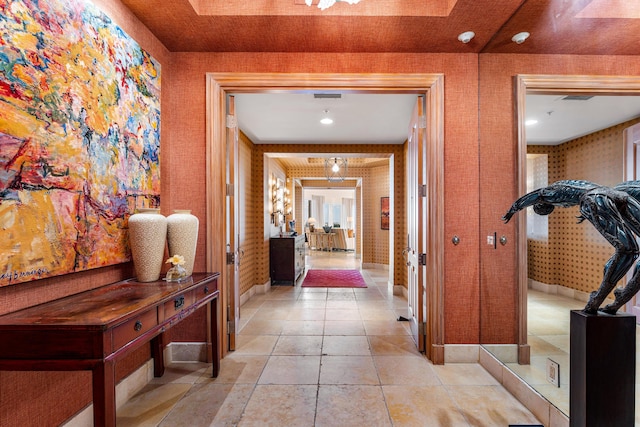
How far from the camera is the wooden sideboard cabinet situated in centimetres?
606

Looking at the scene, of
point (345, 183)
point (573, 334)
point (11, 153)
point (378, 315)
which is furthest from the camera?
point (345, 183)

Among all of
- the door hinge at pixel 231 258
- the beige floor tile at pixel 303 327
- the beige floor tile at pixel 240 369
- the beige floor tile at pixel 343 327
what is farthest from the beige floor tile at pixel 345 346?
the door hinge at pixel 231 258

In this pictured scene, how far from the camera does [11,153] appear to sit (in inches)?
52.1

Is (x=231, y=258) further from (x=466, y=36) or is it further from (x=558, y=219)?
(x=558, y=219)

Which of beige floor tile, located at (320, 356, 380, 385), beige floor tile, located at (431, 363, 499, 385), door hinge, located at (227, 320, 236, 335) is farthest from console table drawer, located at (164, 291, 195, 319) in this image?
beige floor tile, located at (431, 363, 499, 385)

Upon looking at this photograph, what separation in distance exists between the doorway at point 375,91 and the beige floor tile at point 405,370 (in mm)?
144

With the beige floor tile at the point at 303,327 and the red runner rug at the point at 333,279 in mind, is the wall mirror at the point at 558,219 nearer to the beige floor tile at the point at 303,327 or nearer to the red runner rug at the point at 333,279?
the beige floor tile at the point at 303,327

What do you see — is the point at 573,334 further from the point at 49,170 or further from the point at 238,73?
the point at 238,73

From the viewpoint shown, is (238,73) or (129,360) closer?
(129,360)

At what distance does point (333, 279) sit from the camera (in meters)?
6.78

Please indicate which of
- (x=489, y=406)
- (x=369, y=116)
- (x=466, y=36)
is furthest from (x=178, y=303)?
(x=369, y=116)

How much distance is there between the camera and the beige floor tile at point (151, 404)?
194 cm

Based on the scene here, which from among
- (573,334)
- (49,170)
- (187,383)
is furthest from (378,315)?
(49,170)

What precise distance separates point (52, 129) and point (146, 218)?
27.4 inches
